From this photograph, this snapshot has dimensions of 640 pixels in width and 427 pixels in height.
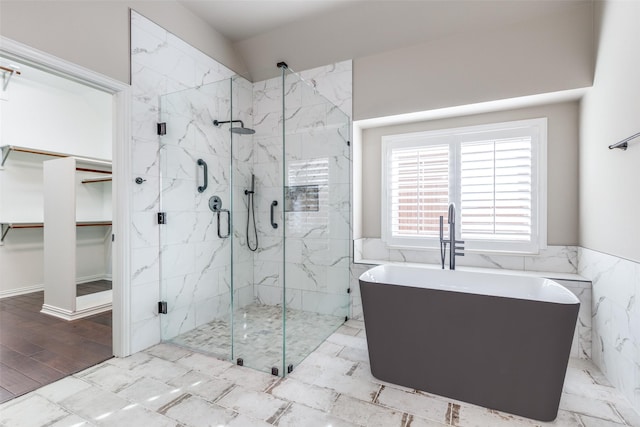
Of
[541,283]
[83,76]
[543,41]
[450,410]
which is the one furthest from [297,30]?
[450,410]

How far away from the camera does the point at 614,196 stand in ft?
6.54

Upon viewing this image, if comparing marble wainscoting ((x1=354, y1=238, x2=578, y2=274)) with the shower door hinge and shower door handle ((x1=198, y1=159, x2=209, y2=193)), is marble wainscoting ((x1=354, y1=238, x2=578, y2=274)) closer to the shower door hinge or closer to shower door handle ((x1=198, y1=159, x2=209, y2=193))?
shower door handle ((x1=198, y1=159, x2=209, y2=193))

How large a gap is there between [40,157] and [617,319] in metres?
6.48

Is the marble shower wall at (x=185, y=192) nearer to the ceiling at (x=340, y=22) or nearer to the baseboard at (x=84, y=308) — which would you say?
the ceiling at (x=340, y=22)

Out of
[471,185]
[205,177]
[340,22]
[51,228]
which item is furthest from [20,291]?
[471,185]

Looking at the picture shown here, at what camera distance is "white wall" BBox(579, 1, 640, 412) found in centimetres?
174

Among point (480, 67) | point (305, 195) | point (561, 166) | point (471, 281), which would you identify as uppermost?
point (480, 67)

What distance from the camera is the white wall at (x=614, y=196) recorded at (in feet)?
5.71

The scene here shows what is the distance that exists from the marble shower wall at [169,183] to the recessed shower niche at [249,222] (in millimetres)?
12

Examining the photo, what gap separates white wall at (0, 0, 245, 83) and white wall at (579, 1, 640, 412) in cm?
334

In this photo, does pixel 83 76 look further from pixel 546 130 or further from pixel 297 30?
pixel 546 130

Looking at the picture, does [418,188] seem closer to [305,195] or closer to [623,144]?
[305,195]

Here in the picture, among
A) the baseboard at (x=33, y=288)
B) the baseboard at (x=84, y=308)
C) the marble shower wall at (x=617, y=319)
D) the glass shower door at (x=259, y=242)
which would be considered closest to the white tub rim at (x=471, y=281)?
the marble shower wall at (x=617, y=319)

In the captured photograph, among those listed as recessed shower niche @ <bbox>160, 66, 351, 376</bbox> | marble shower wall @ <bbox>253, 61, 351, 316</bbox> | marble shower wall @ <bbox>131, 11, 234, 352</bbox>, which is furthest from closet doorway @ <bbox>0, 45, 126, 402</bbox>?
marble shower wall @ <bbox>253, 61, 351, 316</bbox>
